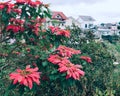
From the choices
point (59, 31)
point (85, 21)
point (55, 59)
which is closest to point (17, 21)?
point (59, 31)

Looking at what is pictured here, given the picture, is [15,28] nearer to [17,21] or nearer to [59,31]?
[17,21]

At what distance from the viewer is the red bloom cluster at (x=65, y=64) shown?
3.17 m

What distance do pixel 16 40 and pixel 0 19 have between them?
390mm

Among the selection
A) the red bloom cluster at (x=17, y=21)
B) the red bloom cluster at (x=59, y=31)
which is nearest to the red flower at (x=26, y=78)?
the red bloom cluster at (x=59, y=31)

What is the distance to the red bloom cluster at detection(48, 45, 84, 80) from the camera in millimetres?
3166

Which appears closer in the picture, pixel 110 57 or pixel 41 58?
pixel 41 58

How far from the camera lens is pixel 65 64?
3312 mm

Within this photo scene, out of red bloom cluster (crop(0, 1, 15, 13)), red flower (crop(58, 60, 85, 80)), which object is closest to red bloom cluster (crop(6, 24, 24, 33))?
red bloom cluster (crop(0, 1, 15, 13))

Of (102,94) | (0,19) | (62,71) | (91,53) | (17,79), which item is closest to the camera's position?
(17,79)

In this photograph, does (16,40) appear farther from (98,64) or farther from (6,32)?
(98,64)

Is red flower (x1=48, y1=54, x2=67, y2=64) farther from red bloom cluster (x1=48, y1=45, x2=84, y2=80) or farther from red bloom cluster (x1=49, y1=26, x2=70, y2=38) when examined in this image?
red bloom cluster (x1=49, y1=26, x2=70, y2=38)

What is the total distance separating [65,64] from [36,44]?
1083 mm

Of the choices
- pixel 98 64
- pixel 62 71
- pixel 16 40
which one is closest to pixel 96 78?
pixel 98 64

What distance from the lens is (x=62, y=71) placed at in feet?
10.5
